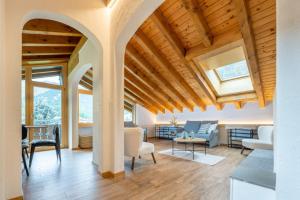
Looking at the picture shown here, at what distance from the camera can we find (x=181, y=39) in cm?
357

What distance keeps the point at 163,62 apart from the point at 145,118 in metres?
4.34

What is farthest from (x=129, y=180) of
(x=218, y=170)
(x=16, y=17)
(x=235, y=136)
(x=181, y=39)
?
(x=235, y=136)

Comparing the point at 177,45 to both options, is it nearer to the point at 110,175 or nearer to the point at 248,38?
the point at 248,38

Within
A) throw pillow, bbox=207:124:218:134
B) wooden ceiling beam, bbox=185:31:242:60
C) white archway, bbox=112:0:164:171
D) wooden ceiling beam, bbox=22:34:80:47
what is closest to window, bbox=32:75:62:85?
wooden ceiling beam, bbox=22:34:80:47

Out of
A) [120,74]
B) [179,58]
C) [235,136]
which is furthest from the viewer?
[235,136]

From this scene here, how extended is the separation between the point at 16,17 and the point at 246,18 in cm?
325

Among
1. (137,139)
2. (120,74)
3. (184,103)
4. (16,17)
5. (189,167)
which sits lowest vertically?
(189,167)

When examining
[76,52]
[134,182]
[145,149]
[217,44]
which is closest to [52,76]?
[76,52]

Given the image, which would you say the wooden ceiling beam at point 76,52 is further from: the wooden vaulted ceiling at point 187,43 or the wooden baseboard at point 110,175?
the wooden baseboard at point 110,175

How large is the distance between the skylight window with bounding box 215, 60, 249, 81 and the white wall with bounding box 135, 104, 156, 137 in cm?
402

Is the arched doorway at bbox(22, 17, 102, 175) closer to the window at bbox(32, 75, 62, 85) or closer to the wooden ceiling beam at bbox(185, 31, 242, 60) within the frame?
the window at bbox(32, 75, 62, 85)

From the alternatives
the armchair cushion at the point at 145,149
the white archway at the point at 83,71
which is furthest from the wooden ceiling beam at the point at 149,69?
the armchair cushion at the point at 145,149

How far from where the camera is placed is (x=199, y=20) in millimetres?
Answer: 2803
